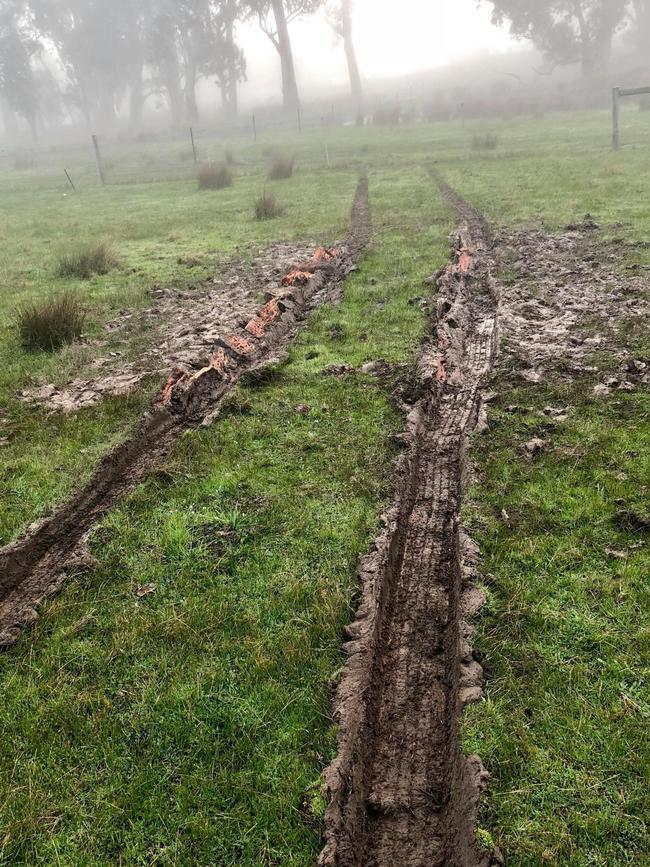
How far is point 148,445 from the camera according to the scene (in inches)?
230

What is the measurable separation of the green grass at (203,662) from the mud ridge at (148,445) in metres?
0.24

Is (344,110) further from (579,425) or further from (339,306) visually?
(579,425)

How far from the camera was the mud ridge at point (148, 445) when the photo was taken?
420cm

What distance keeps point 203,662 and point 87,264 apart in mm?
10802

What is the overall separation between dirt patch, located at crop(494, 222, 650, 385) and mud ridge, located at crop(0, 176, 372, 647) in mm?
3032

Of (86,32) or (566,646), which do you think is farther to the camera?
(86,32)

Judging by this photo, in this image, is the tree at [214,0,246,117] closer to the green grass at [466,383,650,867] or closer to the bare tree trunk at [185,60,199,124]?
the bare tree trunk at [185,60,199,124]

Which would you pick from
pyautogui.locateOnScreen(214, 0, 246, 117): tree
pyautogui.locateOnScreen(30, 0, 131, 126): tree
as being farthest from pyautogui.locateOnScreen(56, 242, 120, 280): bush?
pyautogui.locateOnScreen(30, 0, 131, 126): tree

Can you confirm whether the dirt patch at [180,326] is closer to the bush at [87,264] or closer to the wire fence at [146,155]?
the bush at [87,264]

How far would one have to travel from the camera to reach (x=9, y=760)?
305 cm

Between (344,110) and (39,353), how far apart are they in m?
51.3

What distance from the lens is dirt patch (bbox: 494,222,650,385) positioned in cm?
676

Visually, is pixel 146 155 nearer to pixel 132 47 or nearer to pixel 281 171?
pixel 281 171

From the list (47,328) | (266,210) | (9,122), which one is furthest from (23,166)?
(9,122)
